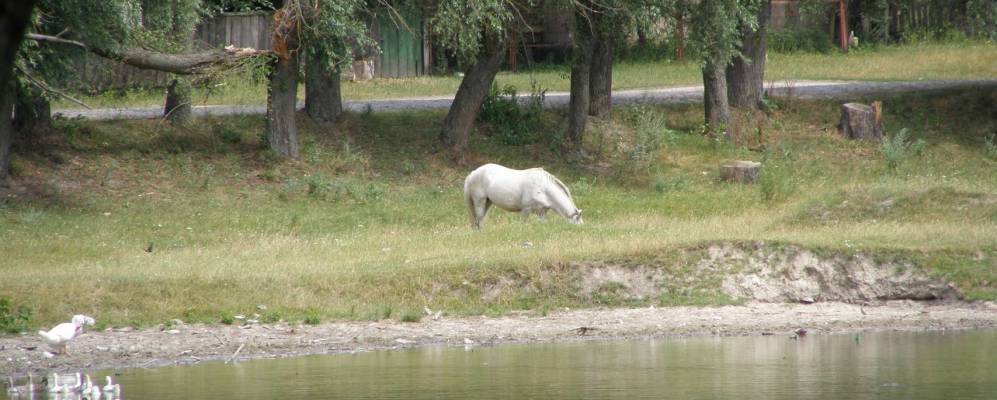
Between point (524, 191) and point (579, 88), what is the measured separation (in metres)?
9.25

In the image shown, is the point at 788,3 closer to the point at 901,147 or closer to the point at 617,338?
the point at 901,147

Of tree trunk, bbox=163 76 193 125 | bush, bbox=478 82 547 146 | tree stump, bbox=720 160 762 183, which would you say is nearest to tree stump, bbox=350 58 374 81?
bush, bbox=478 82 547 146

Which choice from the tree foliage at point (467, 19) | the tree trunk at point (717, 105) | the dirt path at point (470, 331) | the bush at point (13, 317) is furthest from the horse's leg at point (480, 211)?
the tree trunk at point (717, 105)

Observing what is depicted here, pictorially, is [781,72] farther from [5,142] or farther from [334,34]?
[5,142]

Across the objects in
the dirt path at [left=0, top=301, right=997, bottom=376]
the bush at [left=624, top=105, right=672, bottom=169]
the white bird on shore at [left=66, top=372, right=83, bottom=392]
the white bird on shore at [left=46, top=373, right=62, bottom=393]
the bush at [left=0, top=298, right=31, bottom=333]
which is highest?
the bush at [left=624, top=105, right=672, bottom=169]

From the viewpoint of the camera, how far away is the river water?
12.9 meters

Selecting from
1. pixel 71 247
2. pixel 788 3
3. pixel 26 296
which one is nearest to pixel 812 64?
pixel 788 3

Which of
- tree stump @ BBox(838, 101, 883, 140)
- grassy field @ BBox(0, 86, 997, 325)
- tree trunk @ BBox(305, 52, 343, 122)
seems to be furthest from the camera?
tree stump @ BBox(838, 101, 883, 140)

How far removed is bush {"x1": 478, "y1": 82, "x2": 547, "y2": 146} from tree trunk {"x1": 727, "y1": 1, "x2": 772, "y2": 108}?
17.1ft

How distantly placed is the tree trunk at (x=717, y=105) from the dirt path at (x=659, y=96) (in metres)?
2.42

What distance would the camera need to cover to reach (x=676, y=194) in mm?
27000

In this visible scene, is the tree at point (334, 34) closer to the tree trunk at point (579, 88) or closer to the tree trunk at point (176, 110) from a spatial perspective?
the tree trunk at point (176, 110)

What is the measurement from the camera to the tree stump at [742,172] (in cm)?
2788

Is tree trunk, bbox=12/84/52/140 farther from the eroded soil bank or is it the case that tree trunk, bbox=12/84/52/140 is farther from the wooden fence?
the eroded soil bank
